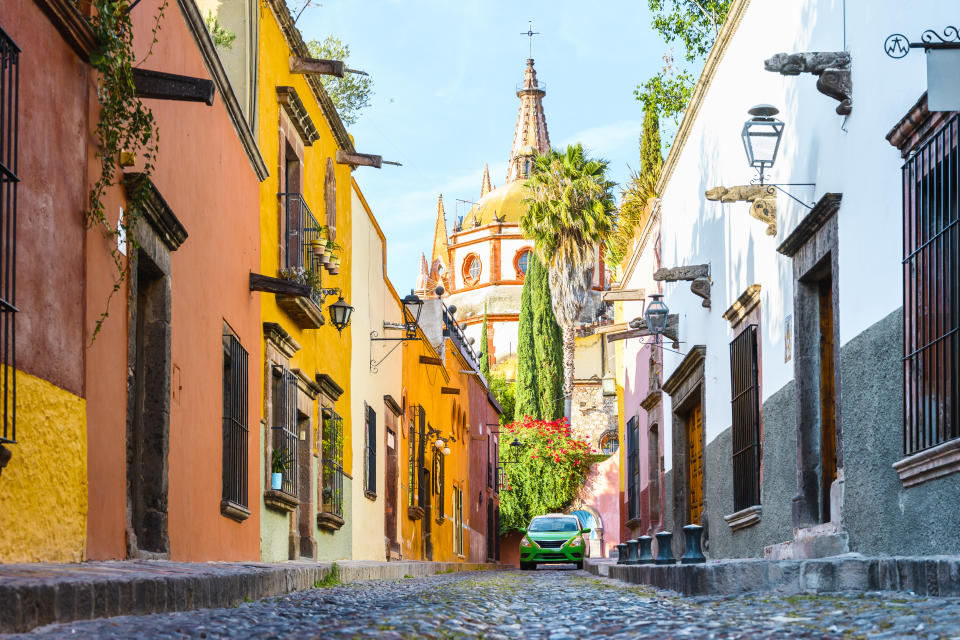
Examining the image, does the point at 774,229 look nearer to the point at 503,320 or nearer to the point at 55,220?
the point at 55,220

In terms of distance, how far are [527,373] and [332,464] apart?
124 feet

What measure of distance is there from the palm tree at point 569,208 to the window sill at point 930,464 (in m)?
37.0

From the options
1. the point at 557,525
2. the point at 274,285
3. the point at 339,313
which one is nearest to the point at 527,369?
the point at 557,525

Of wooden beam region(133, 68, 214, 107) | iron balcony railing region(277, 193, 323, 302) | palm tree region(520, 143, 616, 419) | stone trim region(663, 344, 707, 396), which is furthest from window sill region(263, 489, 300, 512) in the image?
palm tree region(520, 143, 616, 419)

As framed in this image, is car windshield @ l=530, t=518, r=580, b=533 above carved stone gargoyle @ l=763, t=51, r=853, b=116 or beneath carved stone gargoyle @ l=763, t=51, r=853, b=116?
beneath

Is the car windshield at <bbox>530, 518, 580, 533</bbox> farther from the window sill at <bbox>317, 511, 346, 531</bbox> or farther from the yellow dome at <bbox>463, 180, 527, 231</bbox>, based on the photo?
the yellow dome at <bbox>463, 180, 527, 231</bbox>

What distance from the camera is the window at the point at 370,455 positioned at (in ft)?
66.3

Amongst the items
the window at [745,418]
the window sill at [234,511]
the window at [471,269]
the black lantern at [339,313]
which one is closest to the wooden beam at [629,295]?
the black lantern at [339,313]

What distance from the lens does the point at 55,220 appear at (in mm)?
6645

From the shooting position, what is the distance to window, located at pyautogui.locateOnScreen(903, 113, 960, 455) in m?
7.00

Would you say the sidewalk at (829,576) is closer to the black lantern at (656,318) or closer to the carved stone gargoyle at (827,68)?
the carved stone gargoyle at (827,68)

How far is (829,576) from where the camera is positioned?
6.34 meters

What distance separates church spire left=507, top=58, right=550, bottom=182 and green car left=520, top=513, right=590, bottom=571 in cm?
6695

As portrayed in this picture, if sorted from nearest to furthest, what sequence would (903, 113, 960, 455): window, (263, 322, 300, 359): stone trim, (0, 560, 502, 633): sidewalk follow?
(0, 560, 502, 633): sidewalk < (903, 113, 960, 455): window < (263, 322, 300, 359): stone trim
